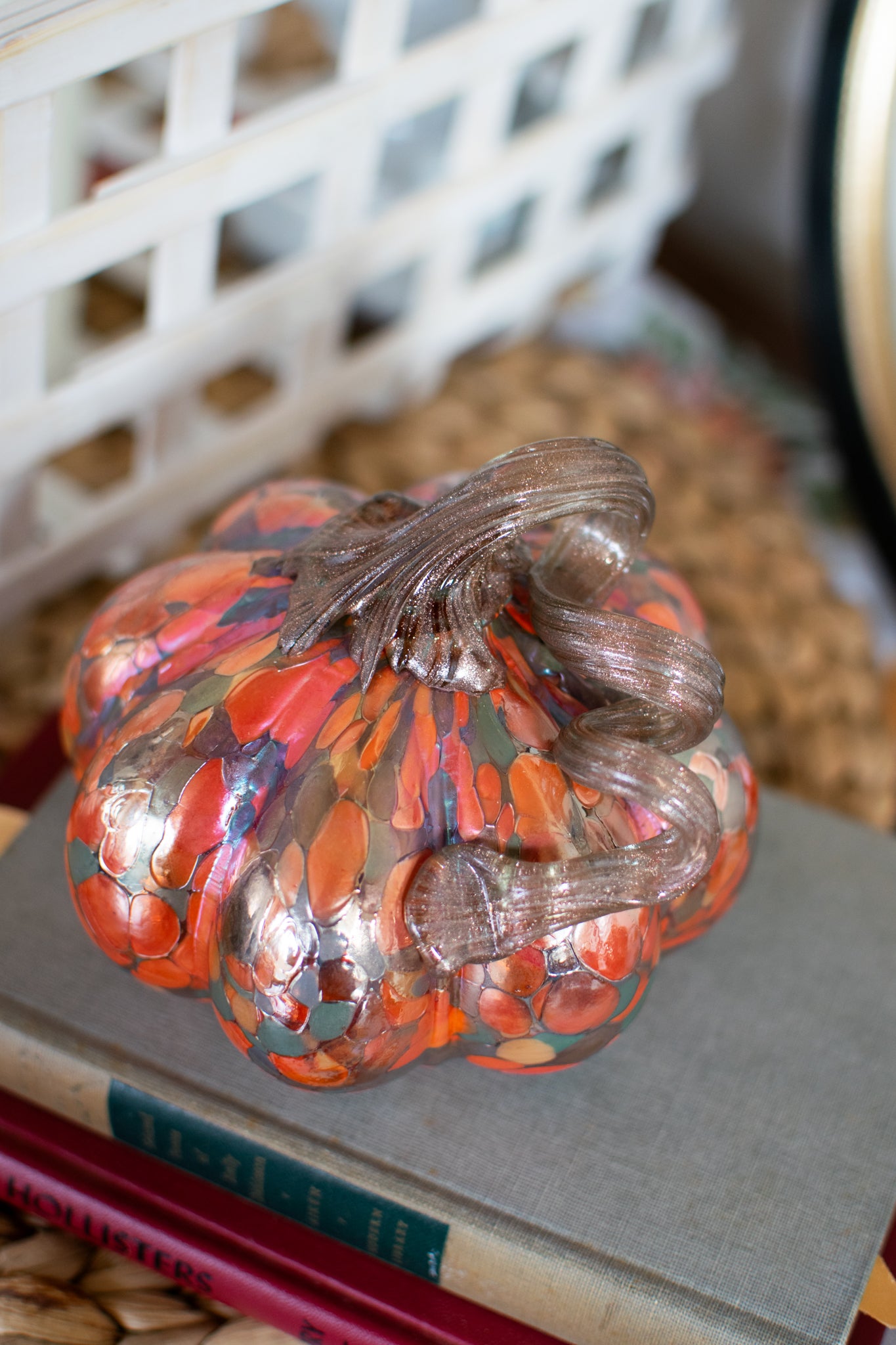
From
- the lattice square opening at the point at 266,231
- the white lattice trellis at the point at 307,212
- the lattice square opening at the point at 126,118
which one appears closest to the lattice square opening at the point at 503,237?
the white lattice trellis at the point at 307,212

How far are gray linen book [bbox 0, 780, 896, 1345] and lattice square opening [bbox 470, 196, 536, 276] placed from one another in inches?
21.0

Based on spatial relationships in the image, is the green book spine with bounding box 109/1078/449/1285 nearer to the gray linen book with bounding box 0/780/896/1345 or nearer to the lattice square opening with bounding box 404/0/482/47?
the gray linen book with bounding box 0/780/896/1345

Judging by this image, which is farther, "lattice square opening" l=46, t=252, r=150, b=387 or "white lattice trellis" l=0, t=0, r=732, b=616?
"lattice square opening" l=46, t=252, r=150, b=387

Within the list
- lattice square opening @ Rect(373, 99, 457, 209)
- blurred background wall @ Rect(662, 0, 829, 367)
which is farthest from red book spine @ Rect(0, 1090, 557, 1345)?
blurred background wall @ Rect(662, 0, 829, 367)

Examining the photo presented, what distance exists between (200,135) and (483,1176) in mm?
441

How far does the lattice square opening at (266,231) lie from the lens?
2.75ft

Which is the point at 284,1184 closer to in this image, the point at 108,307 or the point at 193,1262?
the point at 193,1262

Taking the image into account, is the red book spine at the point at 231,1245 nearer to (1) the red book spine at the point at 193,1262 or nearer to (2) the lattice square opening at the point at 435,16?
(1) the red book spine at the point at 193,1262

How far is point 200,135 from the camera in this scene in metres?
0.57

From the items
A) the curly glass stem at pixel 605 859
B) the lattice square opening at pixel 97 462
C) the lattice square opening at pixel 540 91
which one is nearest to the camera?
the curly glass stem at pixel 605 859

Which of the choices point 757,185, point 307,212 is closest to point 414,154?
point 307,212

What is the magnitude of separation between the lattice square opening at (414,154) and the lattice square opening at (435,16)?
46 mm

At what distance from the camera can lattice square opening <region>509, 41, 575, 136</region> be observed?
87 centimetres

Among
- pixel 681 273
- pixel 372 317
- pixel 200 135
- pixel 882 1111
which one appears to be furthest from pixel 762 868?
pixel 681 273
